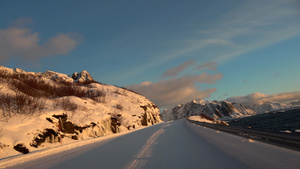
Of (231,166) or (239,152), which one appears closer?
(231,166)

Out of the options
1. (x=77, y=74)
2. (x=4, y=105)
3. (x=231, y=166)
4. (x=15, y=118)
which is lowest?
→ (x=231, y=166)

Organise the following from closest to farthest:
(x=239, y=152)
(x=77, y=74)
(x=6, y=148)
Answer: (x=239, y=152)
(x=6, y=148)
(x=77, y=74)

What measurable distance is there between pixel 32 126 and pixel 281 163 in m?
17.3

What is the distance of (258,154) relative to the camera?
4773mm

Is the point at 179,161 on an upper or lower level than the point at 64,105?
lower

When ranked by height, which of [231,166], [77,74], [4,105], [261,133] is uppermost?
[77,74]

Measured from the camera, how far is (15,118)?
15.3 meters

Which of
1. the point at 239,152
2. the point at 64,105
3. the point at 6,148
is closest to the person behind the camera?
the point at 239,152

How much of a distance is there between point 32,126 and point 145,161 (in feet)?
44.3

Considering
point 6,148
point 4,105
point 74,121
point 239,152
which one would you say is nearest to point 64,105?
point 74,121

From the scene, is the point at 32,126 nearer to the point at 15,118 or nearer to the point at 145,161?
the point at 15,118

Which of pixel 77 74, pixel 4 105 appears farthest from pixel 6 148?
pixel 77 74

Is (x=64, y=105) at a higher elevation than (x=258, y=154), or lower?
higher

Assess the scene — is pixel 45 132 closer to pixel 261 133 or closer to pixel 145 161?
pixel 145 161
